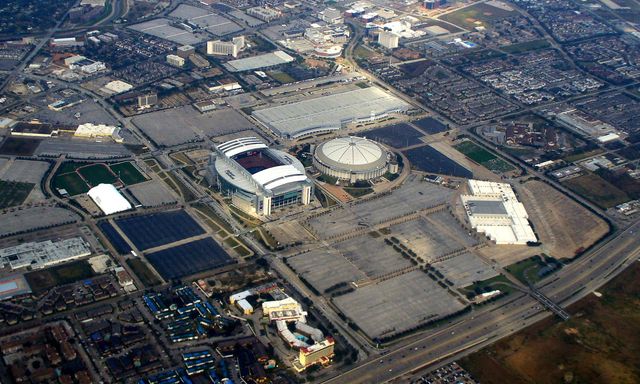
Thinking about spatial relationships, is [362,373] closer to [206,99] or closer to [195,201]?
[195,201]

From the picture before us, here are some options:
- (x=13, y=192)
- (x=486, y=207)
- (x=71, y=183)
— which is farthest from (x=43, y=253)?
(x=486, y=207)

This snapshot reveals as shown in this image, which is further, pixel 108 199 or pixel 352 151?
pixel 352 151

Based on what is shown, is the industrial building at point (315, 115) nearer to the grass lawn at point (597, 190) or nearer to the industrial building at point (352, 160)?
the industrial building at point (352, 160)

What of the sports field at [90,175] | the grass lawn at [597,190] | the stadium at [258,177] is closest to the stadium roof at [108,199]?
the sports field at [90,175]

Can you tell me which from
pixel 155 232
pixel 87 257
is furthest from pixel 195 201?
pixel 87 257

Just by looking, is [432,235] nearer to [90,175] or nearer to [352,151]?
[352,151]

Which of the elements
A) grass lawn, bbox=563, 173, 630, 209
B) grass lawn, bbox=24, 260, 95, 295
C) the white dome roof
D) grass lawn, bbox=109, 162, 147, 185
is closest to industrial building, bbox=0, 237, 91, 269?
grass lawn, bbox=24, 260, 95, 295

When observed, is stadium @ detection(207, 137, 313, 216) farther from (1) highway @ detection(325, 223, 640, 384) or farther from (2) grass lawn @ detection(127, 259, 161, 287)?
(1) highway @ detection(325, 223, 640, 384)
